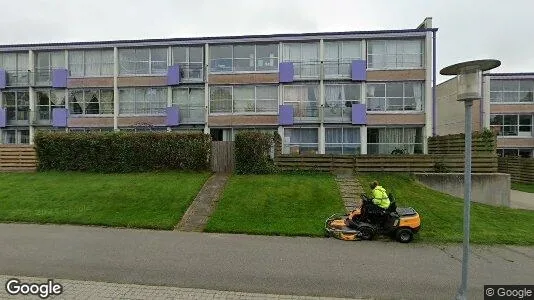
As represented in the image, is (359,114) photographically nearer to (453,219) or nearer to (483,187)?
(483,187)

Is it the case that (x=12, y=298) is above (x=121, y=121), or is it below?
below

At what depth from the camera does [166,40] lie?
24.9m

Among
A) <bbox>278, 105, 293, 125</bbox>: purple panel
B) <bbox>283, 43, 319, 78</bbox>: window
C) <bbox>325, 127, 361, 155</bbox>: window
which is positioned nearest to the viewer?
<bbox>278, 105, 293, 125</bbox>: purple panel

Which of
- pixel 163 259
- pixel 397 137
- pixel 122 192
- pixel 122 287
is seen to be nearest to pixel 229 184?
pixel 122 192

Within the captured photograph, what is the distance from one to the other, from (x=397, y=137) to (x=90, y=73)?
21.9 metres

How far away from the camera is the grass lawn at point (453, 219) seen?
28.3ft

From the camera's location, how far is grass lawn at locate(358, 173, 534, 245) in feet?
28.3

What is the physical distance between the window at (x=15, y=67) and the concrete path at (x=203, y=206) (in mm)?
20136

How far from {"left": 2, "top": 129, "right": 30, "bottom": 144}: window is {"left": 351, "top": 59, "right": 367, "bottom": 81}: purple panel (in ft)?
77.4

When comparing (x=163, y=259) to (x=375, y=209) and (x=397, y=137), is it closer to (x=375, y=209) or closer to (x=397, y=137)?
(x=375, y=209)

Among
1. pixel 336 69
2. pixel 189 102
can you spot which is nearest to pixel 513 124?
pixel 336 69

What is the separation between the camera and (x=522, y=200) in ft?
55.4

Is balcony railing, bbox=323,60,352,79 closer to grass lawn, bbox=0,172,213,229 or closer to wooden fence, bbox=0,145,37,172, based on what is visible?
grass lawn, bbox=0,172,213,229

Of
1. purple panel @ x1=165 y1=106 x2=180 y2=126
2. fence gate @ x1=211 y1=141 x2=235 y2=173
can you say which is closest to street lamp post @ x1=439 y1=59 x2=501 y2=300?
fence gate @ x1=211 y1=141 x2=235 y2=173
